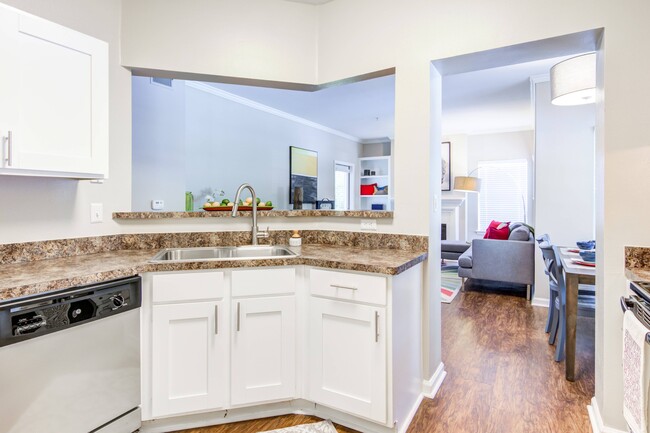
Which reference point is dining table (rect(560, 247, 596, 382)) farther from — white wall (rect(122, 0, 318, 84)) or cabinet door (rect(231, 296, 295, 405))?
white wall (rect(122, 0, 318, 84))

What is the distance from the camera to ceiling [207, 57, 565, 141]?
4.29 metres

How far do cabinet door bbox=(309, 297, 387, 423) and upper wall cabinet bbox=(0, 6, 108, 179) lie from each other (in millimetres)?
1386

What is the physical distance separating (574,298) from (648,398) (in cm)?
126

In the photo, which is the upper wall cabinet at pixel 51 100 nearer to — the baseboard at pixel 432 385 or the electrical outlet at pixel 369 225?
the electrical outlet at pixel 369 225

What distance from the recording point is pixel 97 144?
1823mm

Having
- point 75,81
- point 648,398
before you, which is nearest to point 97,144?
point 75,81

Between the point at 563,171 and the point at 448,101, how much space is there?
1.91 metres

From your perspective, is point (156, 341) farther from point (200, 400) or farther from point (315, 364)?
point (315, 364)

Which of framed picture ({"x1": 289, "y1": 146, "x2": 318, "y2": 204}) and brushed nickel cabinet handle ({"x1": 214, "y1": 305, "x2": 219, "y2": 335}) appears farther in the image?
framed picture ({"x1": 289, "y1": 146, "x2": 318, "y2": 204})

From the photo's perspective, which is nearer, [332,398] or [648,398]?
[648,398]

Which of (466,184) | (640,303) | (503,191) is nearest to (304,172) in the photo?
(466,184)

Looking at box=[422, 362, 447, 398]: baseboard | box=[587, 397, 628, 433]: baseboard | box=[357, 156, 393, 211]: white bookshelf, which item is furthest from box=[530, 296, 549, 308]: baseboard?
box=[357, 156, 393, 211]: white bookshelf

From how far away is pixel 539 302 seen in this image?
14.0 feet

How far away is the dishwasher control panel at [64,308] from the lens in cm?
128
